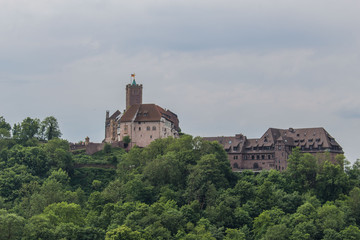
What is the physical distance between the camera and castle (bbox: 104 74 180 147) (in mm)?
166000

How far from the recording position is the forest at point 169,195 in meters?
122

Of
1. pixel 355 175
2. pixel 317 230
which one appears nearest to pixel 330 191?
pixel 355 175

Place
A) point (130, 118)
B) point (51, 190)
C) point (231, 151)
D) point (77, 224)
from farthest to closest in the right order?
point (130, 118) < point (231, 151) < point (51, 190) < point (77, 224)

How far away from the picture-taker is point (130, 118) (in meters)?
168

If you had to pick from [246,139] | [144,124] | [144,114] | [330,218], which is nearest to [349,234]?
[330,218]

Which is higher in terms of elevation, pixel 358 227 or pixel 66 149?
pixel 66 149

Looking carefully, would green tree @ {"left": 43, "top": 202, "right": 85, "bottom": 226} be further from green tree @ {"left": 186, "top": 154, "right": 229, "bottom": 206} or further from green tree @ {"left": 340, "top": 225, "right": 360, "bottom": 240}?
green tree @ {"left": 340, "top": 225, "right": 360, "bottom": 240}

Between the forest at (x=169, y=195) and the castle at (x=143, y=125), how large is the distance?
4954 mm

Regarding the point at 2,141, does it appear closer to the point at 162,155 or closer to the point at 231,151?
the point at 162,155

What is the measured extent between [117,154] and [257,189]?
114 feet

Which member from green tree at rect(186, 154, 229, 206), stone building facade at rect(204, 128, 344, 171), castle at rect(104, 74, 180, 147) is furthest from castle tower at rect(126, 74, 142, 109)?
green tree at rect(186, 154, 229, 206)

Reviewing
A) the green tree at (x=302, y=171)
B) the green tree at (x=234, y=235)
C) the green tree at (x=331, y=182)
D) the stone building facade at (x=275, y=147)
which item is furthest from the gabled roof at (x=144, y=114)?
the green tree at (x=234, y=235)

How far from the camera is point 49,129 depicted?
176000 millimetres

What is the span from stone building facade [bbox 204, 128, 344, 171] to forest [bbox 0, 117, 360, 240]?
4470mm
